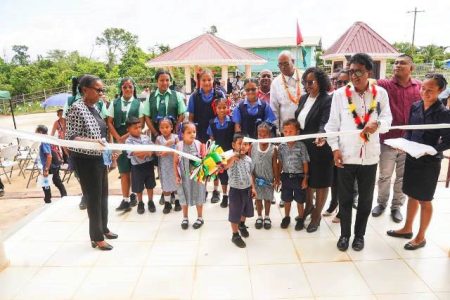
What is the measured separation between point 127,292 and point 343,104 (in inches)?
94.5

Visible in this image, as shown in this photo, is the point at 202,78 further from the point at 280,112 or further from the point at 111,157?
the point at 111,157

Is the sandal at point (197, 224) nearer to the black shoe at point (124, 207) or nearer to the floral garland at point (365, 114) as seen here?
the black shoe at point (124, 207)

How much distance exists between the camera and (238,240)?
11.4 ft

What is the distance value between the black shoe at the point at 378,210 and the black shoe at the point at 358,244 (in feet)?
2.75

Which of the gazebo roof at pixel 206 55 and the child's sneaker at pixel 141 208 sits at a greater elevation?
the gazebo roof at pixel 206 55

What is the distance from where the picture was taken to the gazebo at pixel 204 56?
13.8 metres

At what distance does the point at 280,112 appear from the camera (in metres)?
4.02

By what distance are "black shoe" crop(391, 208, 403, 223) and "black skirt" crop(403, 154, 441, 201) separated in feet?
2.55

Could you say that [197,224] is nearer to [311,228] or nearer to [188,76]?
[311,228]

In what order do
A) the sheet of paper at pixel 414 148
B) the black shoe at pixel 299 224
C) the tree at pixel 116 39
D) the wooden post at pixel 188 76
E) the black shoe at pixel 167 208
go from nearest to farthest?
1. the sheet of paper at pixel 414 148
2. the black shoe at pixel 299 224
3. the black shoe at pixel 167 208
4. the wooden post at pixel 188 76
5. the tree at pixel 116 39

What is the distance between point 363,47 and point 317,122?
46.7 feet

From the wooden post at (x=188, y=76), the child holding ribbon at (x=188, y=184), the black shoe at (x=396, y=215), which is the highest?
the wooden post at (x=188, y=76)

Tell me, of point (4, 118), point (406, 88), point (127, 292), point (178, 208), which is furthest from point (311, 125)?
point (4, 118)

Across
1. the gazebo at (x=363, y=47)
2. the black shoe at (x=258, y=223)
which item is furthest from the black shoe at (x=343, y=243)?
the gazebo at (x=363, y=47)
